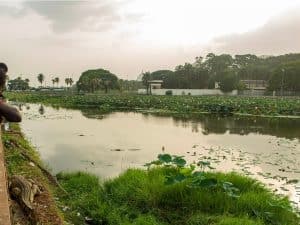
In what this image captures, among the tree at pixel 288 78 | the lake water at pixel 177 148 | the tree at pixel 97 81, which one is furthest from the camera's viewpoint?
the tree at pixel 97 81

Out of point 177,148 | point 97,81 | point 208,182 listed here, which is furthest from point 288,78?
point 208,182

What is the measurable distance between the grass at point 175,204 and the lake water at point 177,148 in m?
1.67

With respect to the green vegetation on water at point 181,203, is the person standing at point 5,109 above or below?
above

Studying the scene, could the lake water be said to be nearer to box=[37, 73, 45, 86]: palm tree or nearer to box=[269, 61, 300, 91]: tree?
box=[269, 61, 300, 91]: tree

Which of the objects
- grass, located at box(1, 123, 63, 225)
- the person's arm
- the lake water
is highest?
the person's arm

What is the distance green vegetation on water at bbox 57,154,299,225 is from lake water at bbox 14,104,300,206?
177 centimetres

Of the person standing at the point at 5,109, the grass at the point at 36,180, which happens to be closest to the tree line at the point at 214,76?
the grass at the point at 36,180

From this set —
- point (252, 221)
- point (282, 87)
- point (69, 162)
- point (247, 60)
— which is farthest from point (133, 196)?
point (247, 60)

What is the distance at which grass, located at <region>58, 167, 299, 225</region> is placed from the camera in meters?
6.03

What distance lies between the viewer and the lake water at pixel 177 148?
10.4 meters

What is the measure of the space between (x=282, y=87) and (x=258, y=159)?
186ft

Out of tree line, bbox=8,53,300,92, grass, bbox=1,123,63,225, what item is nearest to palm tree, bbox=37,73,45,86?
tree line, bbox=8,53,300,92

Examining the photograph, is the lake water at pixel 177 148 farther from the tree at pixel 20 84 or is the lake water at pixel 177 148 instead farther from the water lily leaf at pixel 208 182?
the tree at pixel 20 84

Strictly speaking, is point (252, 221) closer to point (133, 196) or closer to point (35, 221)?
point (133, 196)
